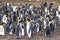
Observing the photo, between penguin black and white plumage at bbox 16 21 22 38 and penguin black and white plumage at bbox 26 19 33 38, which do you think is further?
penguin black and white plumage at bbox 26 19 33 38

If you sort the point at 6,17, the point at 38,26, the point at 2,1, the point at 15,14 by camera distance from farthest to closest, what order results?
the point at 2,1 → the point at 15,14 → the point at 6,17 → the point at 38,26

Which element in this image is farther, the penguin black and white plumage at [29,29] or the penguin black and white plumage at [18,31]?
the penguin black and white plumage at [29,29]

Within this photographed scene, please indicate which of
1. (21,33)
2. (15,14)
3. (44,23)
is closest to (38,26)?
(44,23)

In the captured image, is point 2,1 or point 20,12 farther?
point 2,1

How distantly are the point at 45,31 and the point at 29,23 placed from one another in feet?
3.77

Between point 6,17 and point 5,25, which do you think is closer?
point 5,25

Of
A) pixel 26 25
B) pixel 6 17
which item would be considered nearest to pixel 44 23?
pixel 26 25

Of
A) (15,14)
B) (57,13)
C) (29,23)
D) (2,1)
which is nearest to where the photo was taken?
(29,23)

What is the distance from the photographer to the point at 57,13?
21.4 metres

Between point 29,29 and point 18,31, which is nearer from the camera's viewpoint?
point 18,31

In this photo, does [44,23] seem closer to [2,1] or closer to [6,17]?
[6,17]

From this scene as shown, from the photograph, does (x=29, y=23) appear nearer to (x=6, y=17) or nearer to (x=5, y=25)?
(x=5, y=25)

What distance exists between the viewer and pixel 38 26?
1744cm

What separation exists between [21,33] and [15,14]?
156 inches
